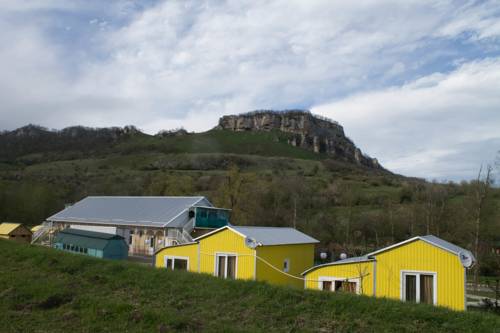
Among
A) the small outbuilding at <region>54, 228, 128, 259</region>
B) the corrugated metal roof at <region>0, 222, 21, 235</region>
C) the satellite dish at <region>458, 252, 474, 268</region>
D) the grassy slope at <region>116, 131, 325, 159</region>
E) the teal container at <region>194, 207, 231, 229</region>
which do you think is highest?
the grassy slope at <region>116, 131, 325, 159</region>

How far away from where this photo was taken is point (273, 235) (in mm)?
19391

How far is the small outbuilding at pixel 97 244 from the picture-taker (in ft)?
90.1

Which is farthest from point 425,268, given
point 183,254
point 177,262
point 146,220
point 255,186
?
point 255,186

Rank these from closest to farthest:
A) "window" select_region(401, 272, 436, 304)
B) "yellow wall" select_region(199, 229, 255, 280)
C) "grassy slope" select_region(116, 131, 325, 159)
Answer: "window" select_region(401, 272, 436, 304) < "yellow wall" select_region(199, 229, 255, 280) < "grassy slope" select_region(116, 131, 325, 159)

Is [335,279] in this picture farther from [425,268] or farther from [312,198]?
[312,198]

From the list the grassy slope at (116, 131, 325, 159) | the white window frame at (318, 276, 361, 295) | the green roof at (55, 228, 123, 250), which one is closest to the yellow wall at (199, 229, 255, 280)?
the white window frame at (318, 276, 361, 295)

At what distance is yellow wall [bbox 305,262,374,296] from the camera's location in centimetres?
1396

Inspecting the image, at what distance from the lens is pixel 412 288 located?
13.5 m

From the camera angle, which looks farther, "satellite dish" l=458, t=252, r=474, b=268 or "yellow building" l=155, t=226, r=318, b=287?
"yellow building" l=155, t=226, r=318, b=287

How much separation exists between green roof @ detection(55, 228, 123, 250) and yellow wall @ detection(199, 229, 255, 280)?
459 inches

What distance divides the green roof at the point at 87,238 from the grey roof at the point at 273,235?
12.7 meters

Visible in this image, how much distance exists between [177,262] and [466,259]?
12043 mm

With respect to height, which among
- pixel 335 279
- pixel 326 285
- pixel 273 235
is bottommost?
pixel 326 285

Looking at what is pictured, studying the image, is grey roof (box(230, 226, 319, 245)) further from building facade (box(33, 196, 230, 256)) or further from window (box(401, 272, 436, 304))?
building facade (box(33, 196, 230, 256))
